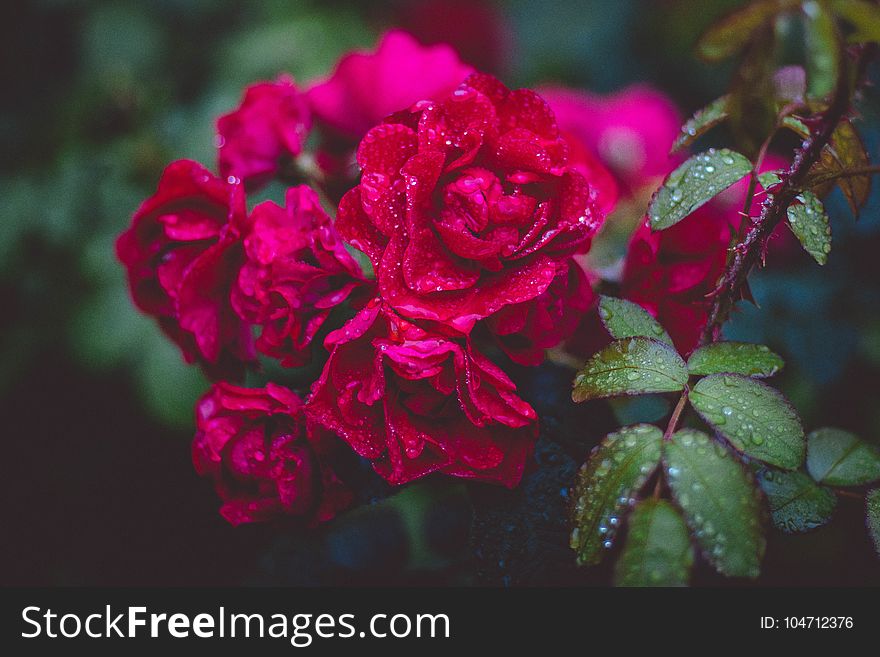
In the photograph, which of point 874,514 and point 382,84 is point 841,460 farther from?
point 382,84

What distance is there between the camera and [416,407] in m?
0.48

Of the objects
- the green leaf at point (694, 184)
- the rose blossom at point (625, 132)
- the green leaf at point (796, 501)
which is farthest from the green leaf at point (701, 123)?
the rose blossom at point (625, 132)

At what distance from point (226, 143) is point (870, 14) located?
52 cm

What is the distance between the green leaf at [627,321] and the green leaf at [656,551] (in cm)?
15

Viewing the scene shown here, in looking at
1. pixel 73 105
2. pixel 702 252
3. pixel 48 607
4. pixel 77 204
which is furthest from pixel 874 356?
pixel 73 105

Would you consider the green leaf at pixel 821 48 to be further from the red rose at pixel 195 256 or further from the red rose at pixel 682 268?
the red rose at pixel 195 256

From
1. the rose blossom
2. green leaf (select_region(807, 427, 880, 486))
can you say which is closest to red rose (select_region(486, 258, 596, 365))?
green leaf (select_region(807, 427, 880, 486))

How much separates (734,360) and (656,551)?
166mm

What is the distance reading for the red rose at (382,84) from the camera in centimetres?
69

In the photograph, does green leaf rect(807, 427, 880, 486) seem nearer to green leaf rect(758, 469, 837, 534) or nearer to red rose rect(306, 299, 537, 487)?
green leaf rect(758, 469, 837, 534)

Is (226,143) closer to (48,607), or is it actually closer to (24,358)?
(48,607)

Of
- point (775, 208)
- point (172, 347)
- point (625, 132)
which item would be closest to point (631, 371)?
point (775, 208)

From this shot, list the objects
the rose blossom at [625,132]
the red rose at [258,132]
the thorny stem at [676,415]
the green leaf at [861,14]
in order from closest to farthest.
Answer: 1. the green leaf at [861,14]
2. the thorny stem at [676,415]
3. the red rose at [258,132]
4. the rose blossom at [625,132]

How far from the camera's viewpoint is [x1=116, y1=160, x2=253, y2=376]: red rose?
0.55 metres
